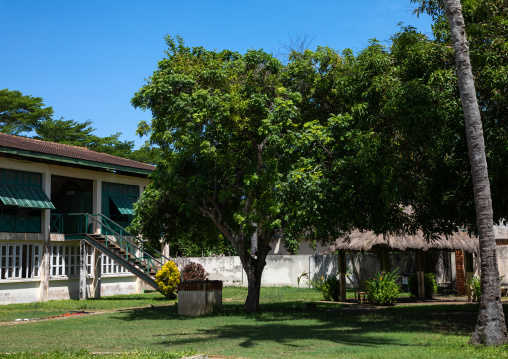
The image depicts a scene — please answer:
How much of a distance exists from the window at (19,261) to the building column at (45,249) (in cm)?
20

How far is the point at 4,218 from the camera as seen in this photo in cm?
2445

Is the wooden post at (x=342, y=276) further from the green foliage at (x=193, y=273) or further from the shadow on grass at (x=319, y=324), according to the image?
the green foliage at (x=193, y=273)

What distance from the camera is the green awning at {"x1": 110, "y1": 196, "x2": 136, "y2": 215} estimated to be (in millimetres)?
29203

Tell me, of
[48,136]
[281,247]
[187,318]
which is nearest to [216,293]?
[187,318]

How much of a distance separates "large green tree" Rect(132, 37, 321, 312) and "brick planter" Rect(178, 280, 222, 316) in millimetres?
1322

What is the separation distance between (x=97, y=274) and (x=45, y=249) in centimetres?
305

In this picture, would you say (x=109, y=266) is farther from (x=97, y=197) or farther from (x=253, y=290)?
(x=253, y=290)

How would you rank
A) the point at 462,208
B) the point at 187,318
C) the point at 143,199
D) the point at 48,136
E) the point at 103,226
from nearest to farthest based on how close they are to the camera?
the point at 462,208 → the point at 187,318 → the point at 143,199 → the point at 103,226 → the point at 48,136

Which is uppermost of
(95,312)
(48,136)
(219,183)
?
(48,136)

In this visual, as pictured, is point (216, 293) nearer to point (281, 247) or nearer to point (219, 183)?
point (219, 183)

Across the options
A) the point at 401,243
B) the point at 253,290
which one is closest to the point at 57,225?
the point at 253,290

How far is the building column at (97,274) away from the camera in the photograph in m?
27.8

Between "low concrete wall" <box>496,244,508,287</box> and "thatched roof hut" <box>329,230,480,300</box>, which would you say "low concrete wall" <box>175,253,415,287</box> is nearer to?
"low concrete wall" <box>496,244,508,287</box>

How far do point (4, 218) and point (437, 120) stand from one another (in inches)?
720
